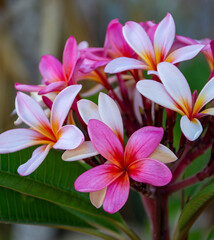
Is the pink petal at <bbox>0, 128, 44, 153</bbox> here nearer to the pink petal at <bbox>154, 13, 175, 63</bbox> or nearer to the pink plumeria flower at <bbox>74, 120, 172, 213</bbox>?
the pink plumeria flower at <bbox>74, 120, 172, 213</bbox>

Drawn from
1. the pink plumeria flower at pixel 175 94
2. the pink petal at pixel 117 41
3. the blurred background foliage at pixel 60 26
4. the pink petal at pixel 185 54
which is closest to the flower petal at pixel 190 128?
the pink plumeria flower at pixel 175 94

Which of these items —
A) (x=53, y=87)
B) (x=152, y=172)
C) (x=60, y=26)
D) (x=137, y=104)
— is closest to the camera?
(x=152, y=172)

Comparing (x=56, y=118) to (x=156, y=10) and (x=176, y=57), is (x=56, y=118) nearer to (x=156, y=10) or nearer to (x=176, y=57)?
(x=176, y=57)

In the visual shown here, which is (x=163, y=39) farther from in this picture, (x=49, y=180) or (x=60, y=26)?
(x=60, y=26)

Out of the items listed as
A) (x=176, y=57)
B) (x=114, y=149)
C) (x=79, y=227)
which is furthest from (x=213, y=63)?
(x=79, y=227)

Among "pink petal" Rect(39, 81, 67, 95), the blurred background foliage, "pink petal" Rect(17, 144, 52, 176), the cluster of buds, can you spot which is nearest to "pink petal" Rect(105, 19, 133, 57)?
the cluster of buds

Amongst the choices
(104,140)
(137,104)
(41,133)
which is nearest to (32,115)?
(41,133)
